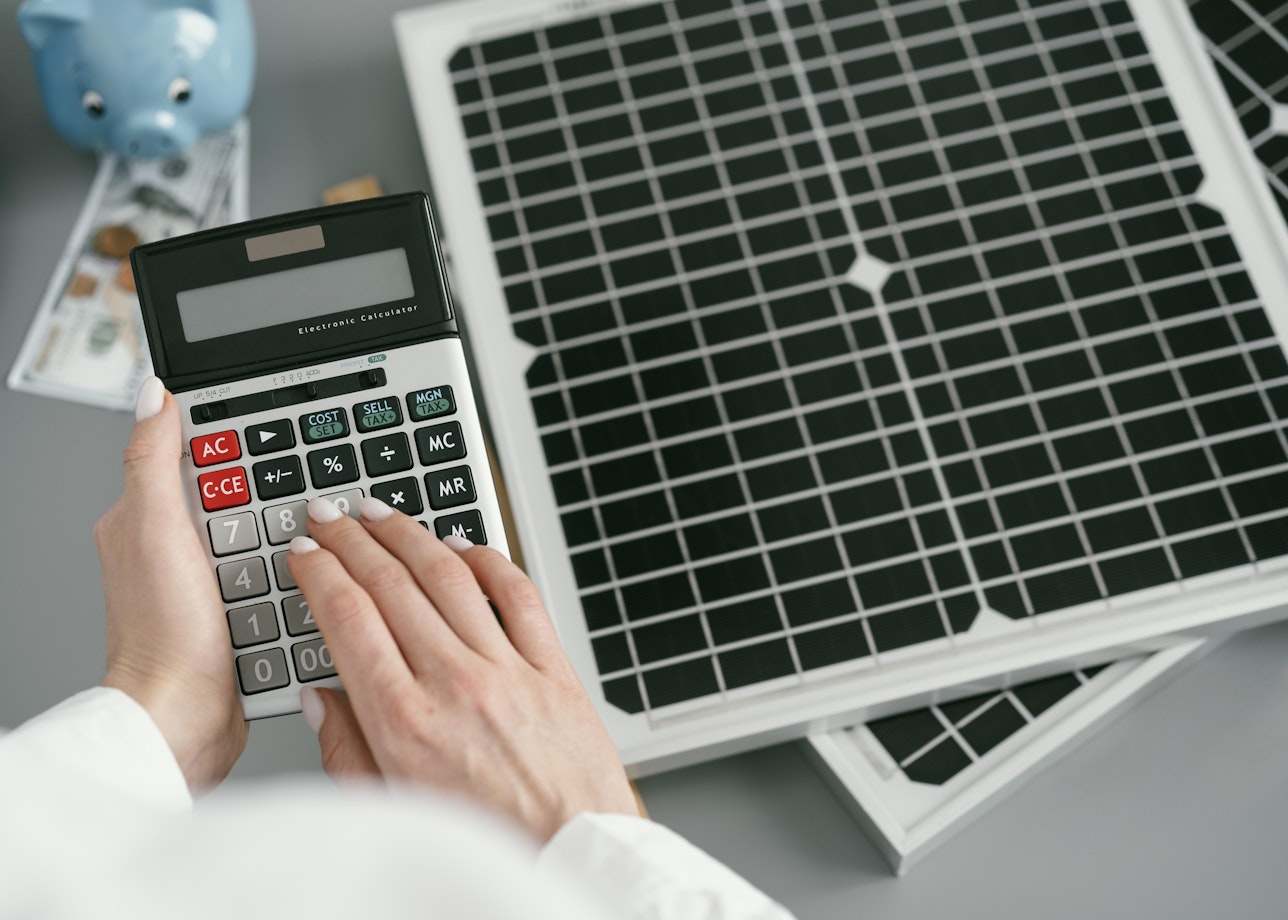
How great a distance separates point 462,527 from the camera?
547mm

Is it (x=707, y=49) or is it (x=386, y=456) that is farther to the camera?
(x=707, y=49)

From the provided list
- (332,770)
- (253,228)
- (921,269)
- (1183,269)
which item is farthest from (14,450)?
(1183,269)

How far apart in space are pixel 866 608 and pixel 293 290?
1.44ft

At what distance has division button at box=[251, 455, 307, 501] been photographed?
1.81 feet

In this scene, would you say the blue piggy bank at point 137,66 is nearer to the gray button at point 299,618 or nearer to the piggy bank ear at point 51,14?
the piggy bank ear at point 51,14

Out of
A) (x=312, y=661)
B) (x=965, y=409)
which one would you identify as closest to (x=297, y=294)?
(x=312, y=661)

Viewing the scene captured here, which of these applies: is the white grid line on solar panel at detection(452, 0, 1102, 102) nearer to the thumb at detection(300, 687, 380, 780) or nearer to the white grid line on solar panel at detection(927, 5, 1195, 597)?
the white grid line on solar panel at detection(927, 5, 1195, 597)

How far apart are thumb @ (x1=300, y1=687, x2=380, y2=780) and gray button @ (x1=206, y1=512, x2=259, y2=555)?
0.29ft

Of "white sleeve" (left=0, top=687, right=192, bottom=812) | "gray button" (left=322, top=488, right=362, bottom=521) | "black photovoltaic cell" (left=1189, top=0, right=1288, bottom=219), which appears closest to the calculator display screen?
"gray button" (left=322, top=488, right=362, bottom=521)

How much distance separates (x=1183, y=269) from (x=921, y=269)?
0.67 feet

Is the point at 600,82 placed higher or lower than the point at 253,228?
higher

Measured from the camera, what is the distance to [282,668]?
54cm

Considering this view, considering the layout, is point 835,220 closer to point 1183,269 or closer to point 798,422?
point 798,422

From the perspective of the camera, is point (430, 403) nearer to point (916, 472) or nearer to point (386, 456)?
point (386, 456)
